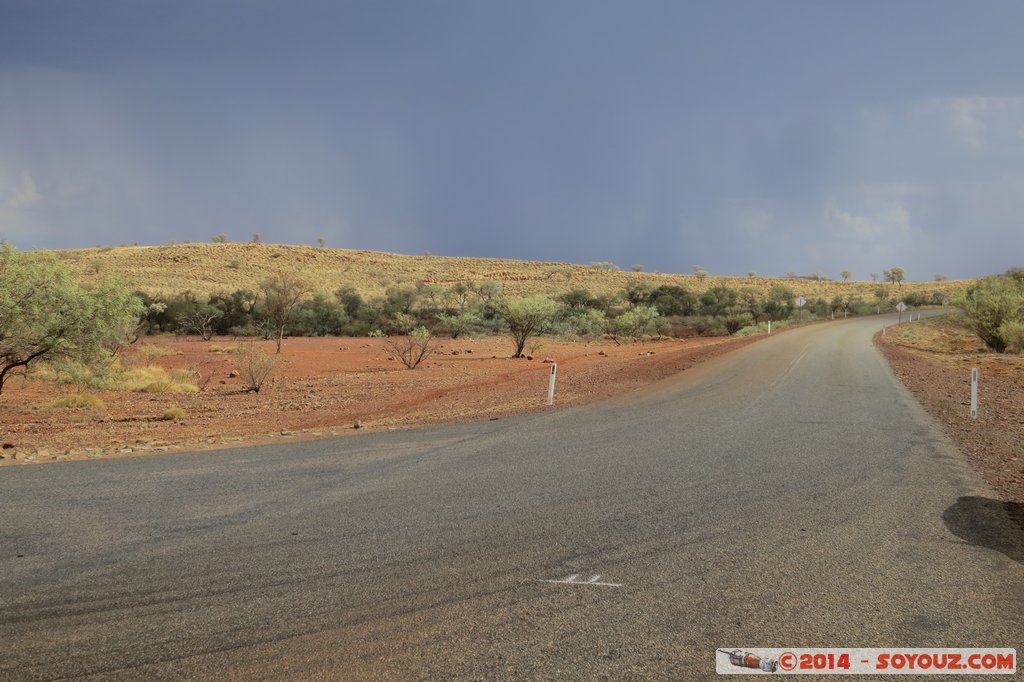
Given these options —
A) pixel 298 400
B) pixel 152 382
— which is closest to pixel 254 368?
pixel 298 400

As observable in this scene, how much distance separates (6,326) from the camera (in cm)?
1578

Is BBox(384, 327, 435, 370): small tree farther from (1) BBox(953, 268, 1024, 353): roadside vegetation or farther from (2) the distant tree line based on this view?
(1) BBox(953, 268, 1024, 353): roadside vegetation

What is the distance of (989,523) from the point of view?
6688 mm

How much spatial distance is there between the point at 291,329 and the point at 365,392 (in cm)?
2851

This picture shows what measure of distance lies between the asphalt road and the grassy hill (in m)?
61.2

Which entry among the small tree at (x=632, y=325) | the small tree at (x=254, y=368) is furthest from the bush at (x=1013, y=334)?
the small tree at (x=254, y=368)

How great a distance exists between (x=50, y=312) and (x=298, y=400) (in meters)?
6.31

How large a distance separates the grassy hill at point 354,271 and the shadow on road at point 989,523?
2461 inches

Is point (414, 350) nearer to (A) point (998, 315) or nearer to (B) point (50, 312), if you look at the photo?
(B) point (50, 312)

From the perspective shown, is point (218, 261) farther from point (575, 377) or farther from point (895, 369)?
point (895, 369)

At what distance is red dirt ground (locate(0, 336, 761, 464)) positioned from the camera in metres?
13.2

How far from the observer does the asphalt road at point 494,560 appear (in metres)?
3.97

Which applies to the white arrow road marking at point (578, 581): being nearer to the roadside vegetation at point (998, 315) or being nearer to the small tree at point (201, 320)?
the roadside vegetation at point (998, 315)

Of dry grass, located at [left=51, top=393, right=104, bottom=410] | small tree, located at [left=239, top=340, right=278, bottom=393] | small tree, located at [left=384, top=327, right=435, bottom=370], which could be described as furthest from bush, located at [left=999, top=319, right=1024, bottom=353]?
dry grass, located at [left=51, top=393, right=104, bottom=410]
